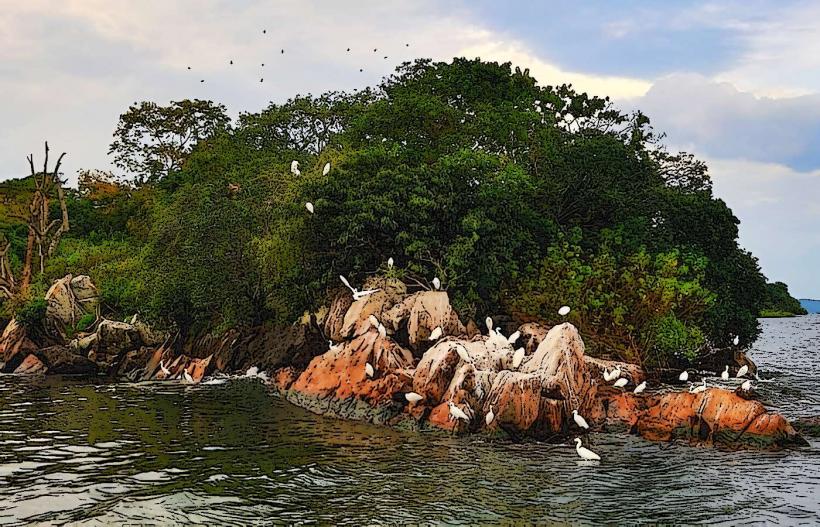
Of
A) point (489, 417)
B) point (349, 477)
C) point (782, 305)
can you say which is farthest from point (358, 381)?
point (782, 305)

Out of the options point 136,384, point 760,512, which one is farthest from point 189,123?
point 760,512

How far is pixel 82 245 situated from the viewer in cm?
4762

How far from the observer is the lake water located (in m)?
12.0

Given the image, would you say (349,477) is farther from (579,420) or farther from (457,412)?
(579,420)

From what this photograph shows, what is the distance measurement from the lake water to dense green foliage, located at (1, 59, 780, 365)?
835cm

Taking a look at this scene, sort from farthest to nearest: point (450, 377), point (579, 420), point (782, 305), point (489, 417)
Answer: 1. point (782, 305)
2. point (450, 377)
3. point (489, 417)
4. point (579, 420)

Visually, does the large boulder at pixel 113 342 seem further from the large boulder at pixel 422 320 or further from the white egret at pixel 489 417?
the white egret at pixel 489 417

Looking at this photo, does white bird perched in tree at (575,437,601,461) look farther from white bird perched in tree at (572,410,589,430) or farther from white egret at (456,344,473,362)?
white egret at (456,344,473,362)

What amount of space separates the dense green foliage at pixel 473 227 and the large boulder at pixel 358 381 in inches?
161


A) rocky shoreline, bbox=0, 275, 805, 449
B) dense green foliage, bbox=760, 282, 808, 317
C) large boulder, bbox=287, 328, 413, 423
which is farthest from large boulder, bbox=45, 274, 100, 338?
dense green foliage, bbox=760, 282, 808, 317

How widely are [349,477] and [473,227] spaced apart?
42.7ft

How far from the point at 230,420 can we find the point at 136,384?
10046 mm

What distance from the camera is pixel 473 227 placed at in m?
25.8

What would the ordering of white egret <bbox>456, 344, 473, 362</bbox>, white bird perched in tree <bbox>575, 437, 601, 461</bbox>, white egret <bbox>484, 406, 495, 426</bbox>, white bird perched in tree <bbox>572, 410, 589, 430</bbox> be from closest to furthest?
Result: white bird perched in tree <bbox>575, 437, 601, 461</bbox> → white bird perched in tree <bbox>572, 410, 589, 430</bbox> → white egret <bbox>484, 406, 495, 426</bbox> → white egret <bbox>456, 344, 473, 362</bbox>
